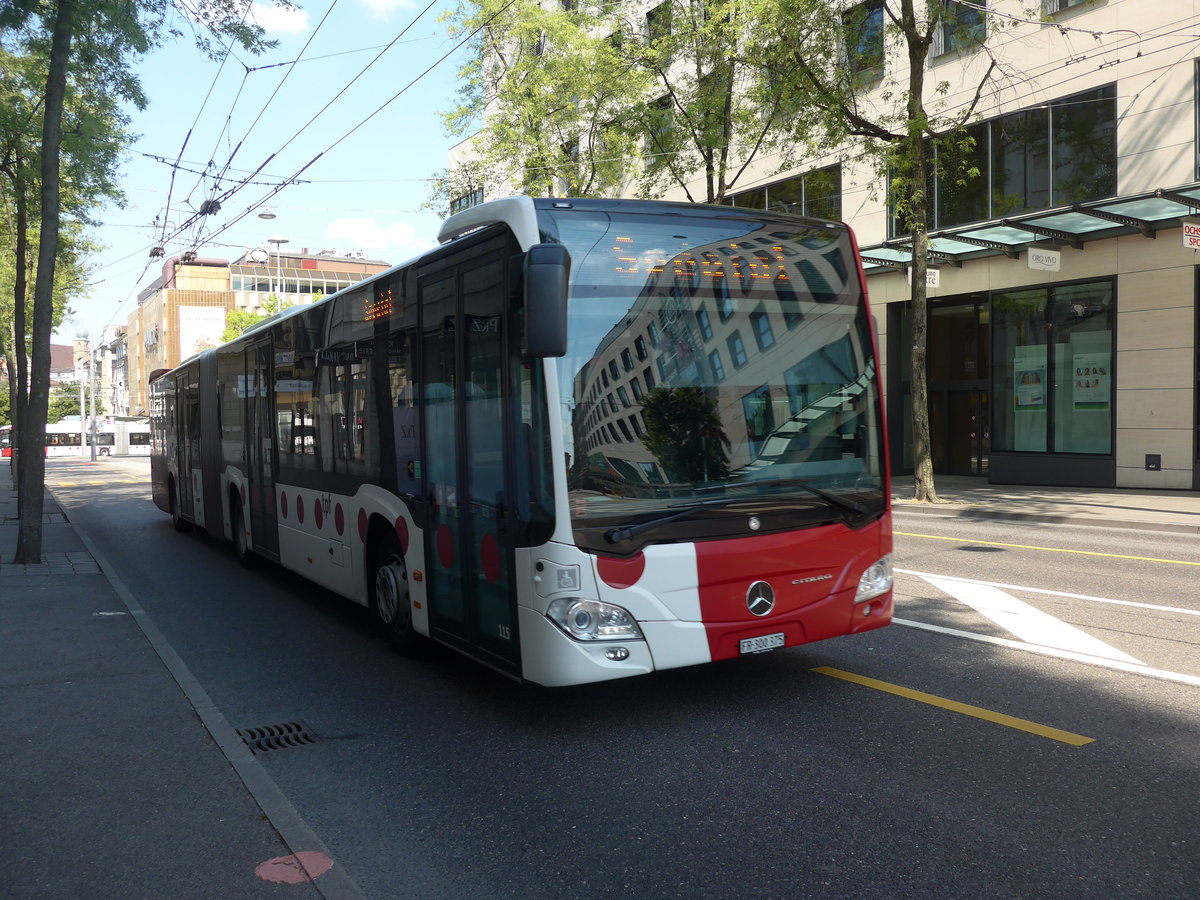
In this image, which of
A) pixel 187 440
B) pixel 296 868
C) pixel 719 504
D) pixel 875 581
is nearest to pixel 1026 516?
pixel 875 581

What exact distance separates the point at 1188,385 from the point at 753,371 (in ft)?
55.6

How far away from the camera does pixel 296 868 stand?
3.86m

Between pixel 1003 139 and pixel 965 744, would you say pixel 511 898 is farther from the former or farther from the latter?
pixel 1003 139

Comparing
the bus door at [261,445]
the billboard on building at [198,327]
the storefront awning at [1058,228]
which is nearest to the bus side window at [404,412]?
the bus door at [261,445]

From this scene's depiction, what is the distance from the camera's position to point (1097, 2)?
19750 millimetres

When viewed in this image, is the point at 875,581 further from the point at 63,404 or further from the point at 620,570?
the point at 63,404

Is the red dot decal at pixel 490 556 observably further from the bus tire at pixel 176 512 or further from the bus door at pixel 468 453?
the bus tire at pixel 176 512

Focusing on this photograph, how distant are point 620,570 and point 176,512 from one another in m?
13.8

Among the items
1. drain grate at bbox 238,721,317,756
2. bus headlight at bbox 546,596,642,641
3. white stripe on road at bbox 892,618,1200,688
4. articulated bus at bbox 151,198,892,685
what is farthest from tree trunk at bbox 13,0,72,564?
white stripe on road at bbox 892,618,1200,688

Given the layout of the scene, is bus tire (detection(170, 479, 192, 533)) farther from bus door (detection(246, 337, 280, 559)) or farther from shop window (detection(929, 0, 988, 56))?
shop window (detection(929, 0, 988, 56))

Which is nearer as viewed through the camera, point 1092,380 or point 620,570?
point 620,570

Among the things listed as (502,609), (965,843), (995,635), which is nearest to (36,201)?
(502,609)

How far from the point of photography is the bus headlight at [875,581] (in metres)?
5.97

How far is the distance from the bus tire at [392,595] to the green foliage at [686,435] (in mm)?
2554
